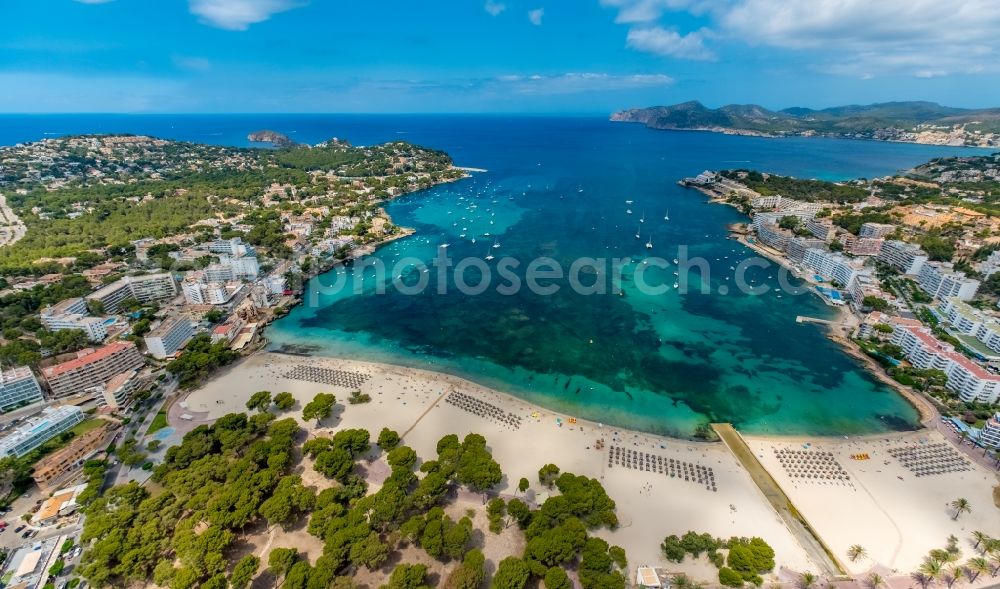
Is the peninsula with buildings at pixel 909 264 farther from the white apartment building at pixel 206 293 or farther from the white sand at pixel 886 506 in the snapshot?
the white apartment building at pixel 206 293

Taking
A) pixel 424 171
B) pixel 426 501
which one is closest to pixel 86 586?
pixel 426 501

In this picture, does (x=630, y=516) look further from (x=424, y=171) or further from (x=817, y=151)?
(x=817, y=151)

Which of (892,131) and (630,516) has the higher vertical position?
(892,131)

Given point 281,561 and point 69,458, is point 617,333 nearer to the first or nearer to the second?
point 281,561

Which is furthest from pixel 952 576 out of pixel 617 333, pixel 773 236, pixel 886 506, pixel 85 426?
pixel 773 236

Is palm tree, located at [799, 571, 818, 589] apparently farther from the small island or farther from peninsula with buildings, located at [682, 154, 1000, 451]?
the small island

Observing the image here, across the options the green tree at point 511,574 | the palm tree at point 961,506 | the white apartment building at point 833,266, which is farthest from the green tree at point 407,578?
the white apartment building at point 833,266

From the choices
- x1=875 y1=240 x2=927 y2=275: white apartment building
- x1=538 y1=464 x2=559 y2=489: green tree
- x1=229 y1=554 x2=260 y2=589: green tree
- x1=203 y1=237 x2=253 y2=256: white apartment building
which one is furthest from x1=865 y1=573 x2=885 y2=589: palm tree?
x1=203 y1=237 x2=253 y2=256: white apartment building
